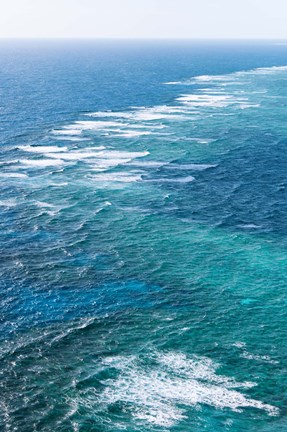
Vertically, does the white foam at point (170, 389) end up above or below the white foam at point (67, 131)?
below

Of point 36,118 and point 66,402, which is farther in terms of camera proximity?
point 36,118

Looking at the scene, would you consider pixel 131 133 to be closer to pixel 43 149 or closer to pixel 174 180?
pixel 43 149

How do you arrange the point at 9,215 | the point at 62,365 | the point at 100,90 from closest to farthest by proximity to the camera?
the point at 62,365 < the point at 9,215 < the point at 100,90

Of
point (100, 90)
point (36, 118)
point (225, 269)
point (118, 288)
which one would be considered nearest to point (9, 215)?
point (118, 288)

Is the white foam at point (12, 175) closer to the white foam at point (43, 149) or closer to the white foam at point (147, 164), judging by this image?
the white foam at point (43, 149)

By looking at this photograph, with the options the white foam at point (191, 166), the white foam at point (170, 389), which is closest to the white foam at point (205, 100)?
the white foam at point (191, 166)

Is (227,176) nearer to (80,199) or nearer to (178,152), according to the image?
(178,152)

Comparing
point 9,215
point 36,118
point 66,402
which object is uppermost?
point 36,118

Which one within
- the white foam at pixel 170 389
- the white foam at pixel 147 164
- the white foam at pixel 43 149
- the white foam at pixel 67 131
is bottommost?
the white foam at pixel 170 389
